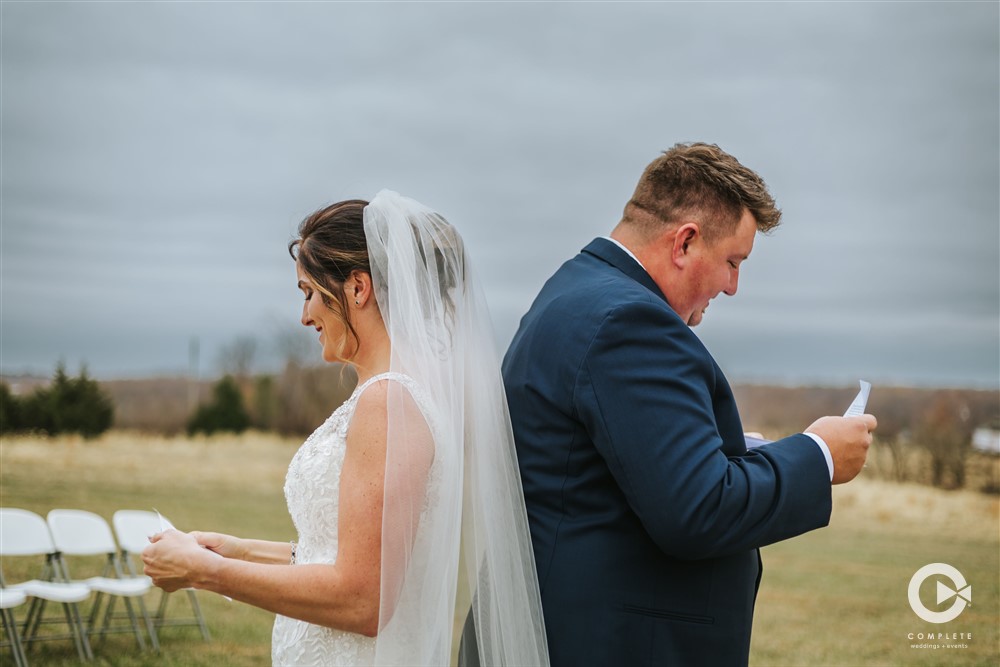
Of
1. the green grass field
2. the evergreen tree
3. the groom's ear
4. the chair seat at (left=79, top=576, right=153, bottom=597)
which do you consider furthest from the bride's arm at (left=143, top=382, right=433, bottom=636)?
the evergreen tree

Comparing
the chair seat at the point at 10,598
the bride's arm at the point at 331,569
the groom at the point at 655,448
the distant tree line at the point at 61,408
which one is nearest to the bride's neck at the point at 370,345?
the bride's arm at the point at 331,569

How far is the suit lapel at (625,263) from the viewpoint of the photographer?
2.38 metres

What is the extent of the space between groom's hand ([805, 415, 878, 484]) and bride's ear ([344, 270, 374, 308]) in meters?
1.04

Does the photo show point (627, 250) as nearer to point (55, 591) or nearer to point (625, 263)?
point (625, 263)

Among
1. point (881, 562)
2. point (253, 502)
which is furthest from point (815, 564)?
point (253, 502)

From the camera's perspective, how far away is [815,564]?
13.1 meters

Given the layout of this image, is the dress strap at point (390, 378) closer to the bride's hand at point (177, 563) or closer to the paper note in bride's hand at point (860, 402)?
the bride's hand at point (177, 563)

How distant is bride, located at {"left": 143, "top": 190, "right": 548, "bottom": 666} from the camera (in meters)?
2.13

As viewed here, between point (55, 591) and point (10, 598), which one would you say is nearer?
point (10, 598)

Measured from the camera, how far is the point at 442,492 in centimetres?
226

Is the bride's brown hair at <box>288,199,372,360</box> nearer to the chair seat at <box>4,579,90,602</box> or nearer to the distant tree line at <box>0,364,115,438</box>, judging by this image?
the chair seat at <box>4,579,90,602</box>

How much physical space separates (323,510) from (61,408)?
60.3ft

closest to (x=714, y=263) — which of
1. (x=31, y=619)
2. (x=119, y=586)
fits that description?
(x=119, y=586)

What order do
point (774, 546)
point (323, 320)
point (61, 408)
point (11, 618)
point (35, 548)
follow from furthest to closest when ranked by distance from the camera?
point (61, 408) < point (774, 546) < point (35, 548) < point (11, 618) < point (323, 320)
